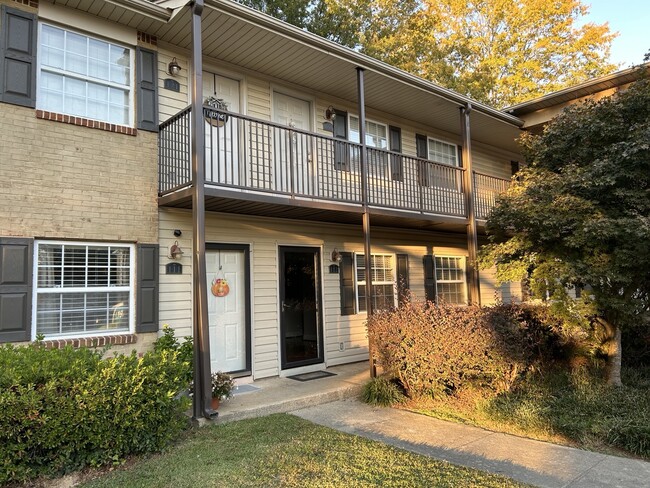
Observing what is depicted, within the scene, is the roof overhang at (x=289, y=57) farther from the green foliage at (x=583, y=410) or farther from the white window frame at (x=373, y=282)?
the green foliage at (x=583, y=410)

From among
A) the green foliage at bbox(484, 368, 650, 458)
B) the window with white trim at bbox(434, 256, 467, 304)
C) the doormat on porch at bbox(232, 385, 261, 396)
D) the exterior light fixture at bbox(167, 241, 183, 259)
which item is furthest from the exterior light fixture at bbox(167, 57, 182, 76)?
the window with white trim at bbox(434, 256, 467, 304)

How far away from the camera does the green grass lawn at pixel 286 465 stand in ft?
13.2

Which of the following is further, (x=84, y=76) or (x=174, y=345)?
(x=174, y=345)

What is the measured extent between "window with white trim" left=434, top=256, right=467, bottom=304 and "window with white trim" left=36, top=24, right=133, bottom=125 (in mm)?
8085

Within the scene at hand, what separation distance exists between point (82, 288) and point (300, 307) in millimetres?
3947

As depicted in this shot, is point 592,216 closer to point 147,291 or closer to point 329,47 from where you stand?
point 329,47

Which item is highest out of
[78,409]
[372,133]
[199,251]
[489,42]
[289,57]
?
[489,42]

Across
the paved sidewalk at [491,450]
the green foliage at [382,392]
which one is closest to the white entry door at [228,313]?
the paved sidewalk at [491,450]

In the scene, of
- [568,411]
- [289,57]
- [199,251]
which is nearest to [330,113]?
[289,57]

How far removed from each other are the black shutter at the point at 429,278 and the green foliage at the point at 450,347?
13.8ft

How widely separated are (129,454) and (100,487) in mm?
641

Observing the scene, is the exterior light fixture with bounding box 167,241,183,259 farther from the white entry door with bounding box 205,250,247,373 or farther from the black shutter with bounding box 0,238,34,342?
the black shutter with bounding box 0,238,34,342

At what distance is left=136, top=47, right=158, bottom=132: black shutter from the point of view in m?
6.89

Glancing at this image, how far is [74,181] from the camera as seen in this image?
622cm
